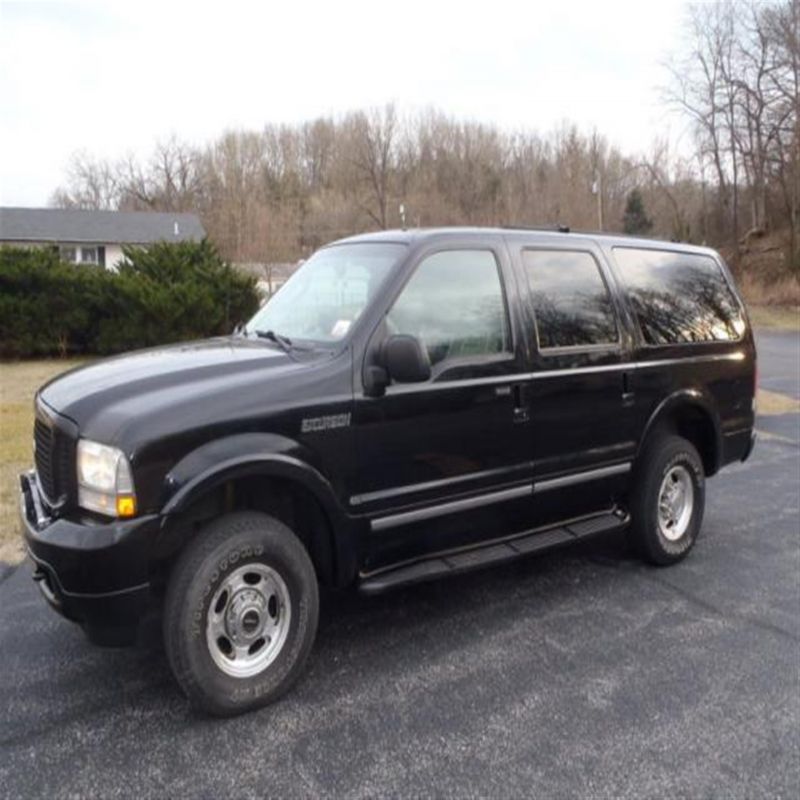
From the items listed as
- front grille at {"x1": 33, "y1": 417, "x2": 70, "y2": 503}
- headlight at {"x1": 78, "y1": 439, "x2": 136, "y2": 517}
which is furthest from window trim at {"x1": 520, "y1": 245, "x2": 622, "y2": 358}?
front grille at {"x1": 33, "y1": 417, "x2": 70, "y2": 503}

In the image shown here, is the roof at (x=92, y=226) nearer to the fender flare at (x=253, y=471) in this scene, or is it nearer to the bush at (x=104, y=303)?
the bush at (x=104, y=303)

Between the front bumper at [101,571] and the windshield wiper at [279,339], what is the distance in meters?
1.18

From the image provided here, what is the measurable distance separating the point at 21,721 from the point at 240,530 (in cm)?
121

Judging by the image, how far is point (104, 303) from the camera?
16125mm

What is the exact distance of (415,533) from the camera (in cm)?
388

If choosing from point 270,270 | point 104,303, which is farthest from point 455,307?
point 270,270

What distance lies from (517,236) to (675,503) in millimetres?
2204

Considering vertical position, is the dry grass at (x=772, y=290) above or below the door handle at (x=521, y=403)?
above

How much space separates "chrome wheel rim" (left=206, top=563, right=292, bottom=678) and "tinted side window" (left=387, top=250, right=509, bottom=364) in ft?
4.41

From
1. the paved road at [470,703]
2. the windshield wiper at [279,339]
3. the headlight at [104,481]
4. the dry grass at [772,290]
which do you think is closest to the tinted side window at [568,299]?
the windshield wiper at [279,339]

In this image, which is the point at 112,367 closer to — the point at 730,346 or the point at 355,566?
the point at 355,566

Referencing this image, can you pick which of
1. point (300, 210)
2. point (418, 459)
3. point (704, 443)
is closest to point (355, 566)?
point (418, 459)

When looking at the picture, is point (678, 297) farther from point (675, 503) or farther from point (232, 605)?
point (232, 605)

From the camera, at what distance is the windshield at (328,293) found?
3.91 meters
